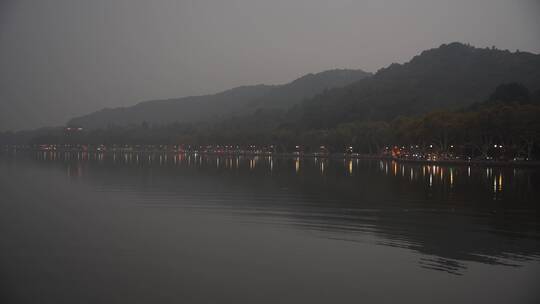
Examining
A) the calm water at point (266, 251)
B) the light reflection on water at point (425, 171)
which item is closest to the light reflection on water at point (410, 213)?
the calm water at point (266, 251)

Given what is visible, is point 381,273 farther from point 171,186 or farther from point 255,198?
point 171,186

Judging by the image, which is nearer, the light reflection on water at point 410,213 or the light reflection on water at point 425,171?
the light reflection on water at point 410,213

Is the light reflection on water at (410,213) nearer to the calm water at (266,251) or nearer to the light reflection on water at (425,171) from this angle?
the calm water at (266,251)

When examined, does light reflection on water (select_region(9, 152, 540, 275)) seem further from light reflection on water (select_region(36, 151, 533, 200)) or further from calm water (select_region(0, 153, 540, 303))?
light reflection on water (select_region(36, 151, 533, 200))

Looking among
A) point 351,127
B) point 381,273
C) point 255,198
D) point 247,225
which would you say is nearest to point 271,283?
point 381,273

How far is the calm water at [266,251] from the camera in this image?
9672mm

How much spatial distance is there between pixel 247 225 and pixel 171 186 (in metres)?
15.6

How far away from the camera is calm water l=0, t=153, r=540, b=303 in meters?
9.67

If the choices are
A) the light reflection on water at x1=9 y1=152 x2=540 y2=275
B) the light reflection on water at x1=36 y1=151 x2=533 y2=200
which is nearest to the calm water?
the light reflection on water at x1=9 y1=152 x2=540 y2=275

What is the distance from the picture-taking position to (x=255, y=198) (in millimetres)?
24797

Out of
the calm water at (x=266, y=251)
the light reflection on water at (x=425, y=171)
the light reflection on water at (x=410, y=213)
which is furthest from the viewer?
the light reflection on water at (x=425, y=171)

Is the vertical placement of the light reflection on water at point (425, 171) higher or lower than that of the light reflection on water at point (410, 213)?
lower

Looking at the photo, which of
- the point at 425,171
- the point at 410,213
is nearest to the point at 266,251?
the point at 410,213

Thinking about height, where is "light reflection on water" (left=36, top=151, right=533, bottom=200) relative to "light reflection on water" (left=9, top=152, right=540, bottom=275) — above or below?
below
